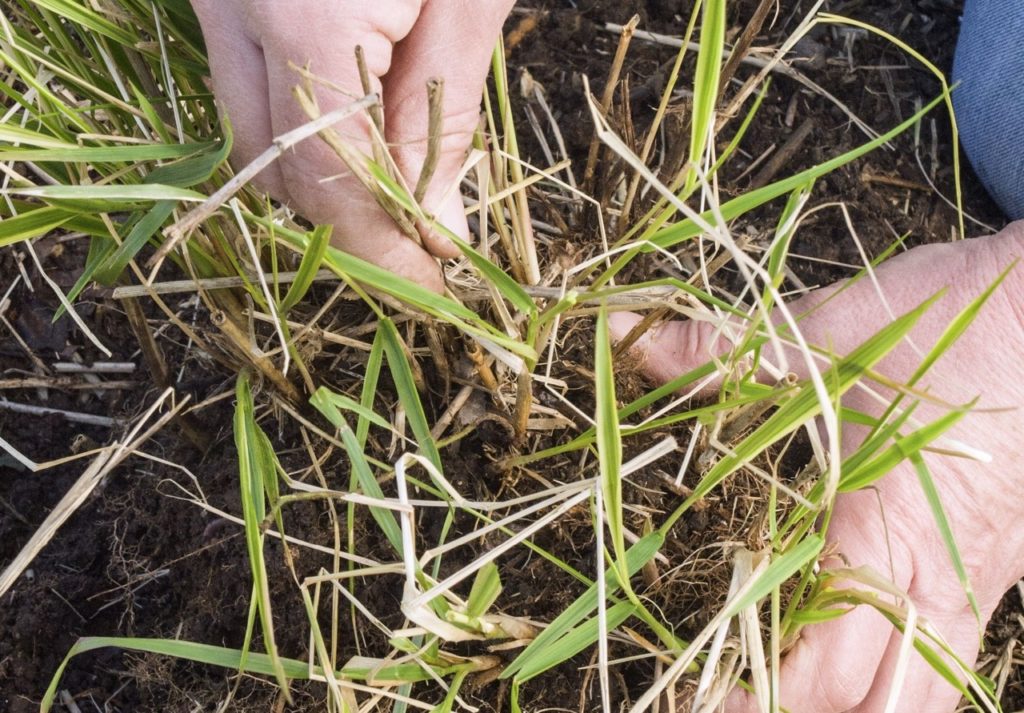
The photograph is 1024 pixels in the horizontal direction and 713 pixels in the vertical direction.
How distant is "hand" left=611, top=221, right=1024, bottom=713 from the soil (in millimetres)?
100

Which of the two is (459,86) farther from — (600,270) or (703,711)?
(703,711)

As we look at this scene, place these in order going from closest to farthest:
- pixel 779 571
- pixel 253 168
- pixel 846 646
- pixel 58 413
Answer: pixel 253 168 < pixel 779 571 < pixel 846 646 < pixel 58 413

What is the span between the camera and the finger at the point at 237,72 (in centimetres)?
67

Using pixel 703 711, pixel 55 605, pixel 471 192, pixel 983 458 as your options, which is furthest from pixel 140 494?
pixel 983 458

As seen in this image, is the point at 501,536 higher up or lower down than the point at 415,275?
lower down

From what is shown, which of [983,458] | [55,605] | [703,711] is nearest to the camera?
[983,458]

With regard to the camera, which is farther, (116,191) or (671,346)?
(671,346)

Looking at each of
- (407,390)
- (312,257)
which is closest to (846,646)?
(407,390)

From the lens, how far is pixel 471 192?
3.49 feet

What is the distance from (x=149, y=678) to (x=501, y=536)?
39cm

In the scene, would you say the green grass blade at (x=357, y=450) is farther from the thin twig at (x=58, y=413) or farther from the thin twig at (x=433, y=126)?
the thin twig at (x=58, y=413)

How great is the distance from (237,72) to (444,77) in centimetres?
17

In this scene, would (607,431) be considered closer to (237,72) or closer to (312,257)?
(312,257)

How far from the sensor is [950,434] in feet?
3.11
